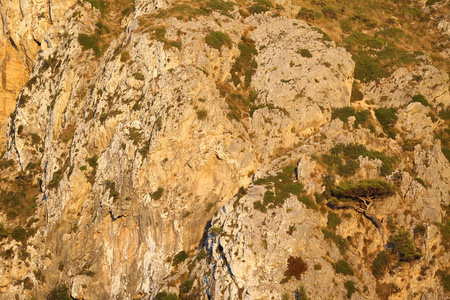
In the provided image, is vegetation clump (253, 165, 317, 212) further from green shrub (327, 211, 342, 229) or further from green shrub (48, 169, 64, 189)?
green shrub (48, 169, 64, 189)

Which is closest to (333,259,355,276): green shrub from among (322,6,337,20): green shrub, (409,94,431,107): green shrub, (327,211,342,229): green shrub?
(327,211,342,229): green shrub

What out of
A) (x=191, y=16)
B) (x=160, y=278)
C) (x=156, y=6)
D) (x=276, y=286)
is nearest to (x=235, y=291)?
(x=276, y=286)

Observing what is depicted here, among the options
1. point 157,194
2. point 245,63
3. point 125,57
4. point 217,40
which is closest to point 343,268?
point 157,194

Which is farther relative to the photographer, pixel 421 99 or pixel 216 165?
pixel 421 99

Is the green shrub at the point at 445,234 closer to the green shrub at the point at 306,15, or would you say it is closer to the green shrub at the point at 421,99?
the green shrub at the point at 421,99

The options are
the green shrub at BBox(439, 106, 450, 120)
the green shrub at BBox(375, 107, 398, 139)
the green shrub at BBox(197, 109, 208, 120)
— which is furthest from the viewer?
the green shrub at BBox(439, 106, 450, 120)

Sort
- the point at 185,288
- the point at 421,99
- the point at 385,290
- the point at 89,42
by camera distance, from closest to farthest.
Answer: the point at 385,290, the point at 185,288, the point at 421,99, the point at 89,42

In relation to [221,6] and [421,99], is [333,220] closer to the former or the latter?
[421,99]
